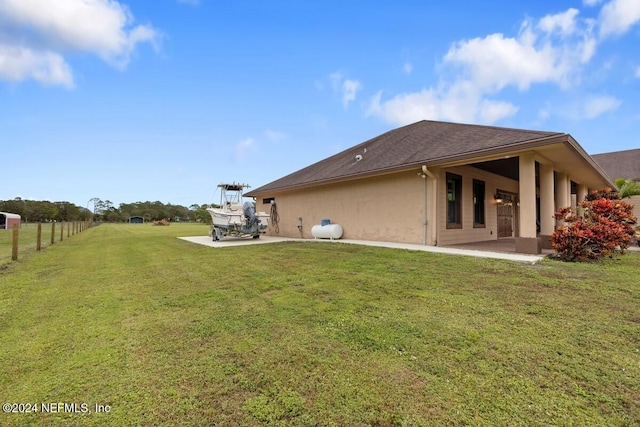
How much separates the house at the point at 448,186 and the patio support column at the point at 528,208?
0.02 m

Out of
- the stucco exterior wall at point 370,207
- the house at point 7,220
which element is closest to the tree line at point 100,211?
the house at point 7,220

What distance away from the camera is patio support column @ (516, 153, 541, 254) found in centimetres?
712

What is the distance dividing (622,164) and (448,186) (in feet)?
66.9

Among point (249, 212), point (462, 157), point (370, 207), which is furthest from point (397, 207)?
point (249, 212)

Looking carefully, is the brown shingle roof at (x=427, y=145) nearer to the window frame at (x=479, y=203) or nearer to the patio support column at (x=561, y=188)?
the window frame at (x=479, y=203)

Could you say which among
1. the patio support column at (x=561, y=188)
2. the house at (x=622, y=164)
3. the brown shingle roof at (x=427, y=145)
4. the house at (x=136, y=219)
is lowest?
the house at (x=136, y=219)

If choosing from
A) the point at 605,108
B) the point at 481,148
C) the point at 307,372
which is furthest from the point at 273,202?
the point at 605,108

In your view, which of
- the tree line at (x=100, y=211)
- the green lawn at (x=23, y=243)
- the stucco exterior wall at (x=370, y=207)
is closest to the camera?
the green lawn at (x=23, y=243)

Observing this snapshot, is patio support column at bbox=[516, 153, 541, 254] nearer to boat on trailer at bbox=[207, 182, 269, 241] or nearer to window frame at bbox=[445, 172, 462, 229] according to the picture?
window frame at bbox=[445, 172, 462, 229]

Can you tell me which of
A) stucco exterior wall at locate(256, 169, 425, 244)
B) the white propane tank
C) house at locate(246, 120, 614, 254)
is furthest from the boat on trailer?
the white propane tank

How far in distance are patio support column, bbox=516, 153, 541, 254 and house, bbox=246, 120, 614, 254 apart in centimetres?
2

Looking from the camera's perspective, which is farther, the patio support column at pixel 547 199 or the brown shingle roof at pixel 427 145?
the patio support column at pixel 547 199

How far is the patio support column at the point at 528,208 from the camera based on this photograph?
7125mm

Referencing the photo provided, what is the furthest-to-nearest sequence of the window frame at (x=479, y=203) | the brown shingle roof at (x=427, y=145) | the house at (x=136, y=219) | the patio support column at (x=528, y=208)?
the house at (x=136, y=219), the window frame at (x=479, y=203), the brown shingle roof at (x=427, y=145), the patio support column at (x=528, y=208)
